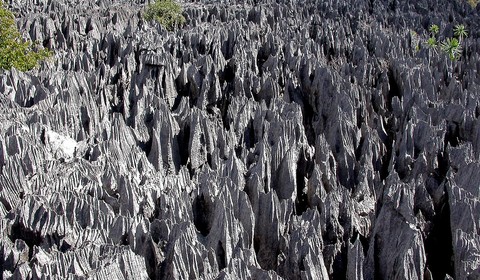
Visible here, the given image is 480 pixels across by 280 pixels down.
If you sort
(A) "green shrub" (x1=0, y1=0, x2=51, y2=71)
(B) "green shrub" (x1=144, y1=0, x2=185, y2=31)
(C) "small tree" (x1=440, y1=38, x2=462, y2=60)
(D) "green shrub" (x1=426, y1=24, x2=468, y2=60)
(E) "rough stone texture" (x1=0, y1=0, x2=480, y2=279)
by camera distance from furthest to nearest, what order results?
(B) "green shrub" (x1=144, y1=0, x2=185, y2=31), (C) "small tree" (x1=440, y1=38, x2=462, y2=60), (D) "green shrub" (x1=426, y1=24, x2=468, y2=60), (A) "green shrub" (x1=0, y1=0, x2=51, y2=71), (E) "rough stone texture" (x1=0, y1=0, x2=480, y2=279)

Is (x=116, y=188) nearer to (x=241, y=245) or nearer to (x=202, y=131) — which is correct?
(x=241, y=245)

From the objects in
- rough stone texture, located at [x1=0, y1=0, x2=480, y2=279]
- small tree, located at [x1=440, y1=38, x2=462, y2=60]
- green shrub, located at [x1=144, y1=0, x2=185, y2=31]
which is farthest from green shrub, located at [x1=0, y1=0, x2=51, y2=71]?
small tree, located at [x1=440, y1=38, x2=462, y2=60]

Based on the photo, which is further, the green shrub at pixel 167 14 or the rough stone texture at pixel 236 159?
the green shrub at pixel 167 14

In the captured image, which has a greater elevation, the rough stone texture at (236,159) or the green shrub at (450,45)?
the rough stone texture at (236,159)

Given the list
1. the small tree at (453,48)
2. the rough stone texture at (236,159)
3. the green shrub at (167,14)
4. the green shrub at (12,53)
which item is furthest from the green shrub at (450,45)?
the green shrub at (12,53)

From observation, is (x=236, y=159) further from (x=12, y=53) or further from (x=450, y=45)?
(x=450, y=45)

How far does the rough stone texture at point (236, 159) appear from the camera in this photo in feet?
41.5

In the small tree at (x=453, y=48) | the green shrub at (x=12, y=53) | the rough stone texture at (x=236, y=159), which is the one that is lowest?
the small tree at (x=453, y=48)

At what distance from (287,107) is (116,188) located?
978 cm

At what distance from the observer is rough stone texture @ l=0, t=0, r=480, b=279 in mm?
12656

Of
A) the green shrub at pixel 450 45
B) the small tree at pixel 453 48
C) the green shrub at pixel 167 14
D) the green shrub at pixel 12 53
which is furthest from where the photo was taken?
the green shrub at pixel 167 14

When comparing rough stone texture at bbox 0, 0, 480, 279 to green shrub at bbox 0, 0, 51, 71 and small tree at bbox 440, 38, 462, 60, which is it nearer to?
green shrub at bbox 0, 0, 51, 71

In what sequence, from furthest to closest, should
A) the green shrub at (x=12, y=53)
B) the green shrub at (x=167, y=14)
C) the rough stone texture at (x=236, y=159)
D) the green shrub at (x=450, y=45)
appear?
the green shrub at (x=167, y=14) < the green shrub at (x=450, y=45) < the green shrub at (x=12, y=53) < the rough stone texture at (x=236, y=159)

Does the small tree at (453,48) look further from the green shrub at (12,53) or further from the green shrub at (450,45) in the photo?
the green shrub at (12,53)
